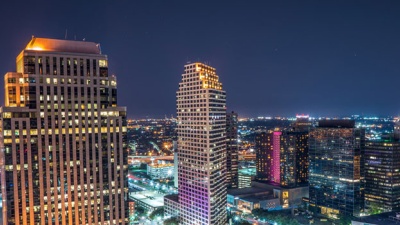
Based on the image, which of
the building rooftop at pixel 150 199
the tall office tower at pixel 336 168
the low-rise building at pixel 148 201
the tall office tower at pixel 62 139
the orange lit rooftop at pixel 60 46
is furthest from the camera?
the building rooftop at pixel 150 199

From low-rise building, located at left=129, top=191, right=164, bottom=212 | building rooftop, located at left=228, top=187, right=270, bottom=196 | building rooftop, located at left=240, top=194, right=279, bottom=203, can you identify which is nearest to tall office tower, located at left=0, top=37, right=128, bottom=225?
low-rise building, located at left=129, top=191, right=164, bottom=212

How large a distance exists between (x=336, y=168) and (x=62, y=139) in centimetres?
12424

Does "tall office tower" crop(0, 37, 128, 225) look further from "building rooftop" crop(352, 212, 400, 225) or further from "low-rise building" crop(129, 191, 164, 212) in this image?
"building rooftop" crop(352, 212, 400, 225)

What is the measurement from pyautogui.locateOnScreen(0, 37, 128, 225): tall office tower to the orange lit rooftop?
240 millimetres

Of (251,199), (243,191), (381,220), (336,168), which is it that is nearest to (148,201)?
(243,191)

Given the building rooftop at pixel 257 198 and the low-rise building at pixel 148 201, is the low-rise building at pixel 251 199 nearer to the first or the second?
the building rooftop at pixel 257 198

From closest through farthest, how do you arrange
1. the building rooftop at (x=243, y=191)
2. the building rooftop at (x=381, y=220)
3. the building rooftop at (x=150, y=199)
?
the building rooftop at (x=381, y=220) < the building rooftop at (x=150, y=199) < the building rooftop at (x=243, y=191)

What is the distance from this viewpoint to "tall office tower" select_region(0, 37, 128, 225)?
88.5 meters

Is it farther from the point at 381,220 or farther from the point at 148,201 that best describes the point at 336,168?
the point at 148,201

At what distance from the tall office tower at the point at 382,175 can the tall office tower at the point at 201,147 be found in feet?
235

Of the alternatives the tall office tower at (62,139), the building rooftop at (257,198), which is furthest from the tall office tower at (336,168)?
the tall office tower at (62,139)

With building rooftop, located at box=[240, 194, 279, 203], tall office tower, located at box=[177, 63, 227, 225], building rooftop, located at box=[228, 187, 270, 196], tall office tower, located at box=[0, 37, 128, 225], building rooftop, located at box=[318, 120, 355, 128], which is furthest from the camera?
building rooftop, located at box=[228, 187, 270, 196]

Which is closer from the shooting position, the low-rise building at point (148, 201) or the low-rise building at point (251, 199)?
the low-rise building at point (148, 201)

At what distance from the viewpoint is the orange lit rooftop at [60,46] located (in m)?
93.1
